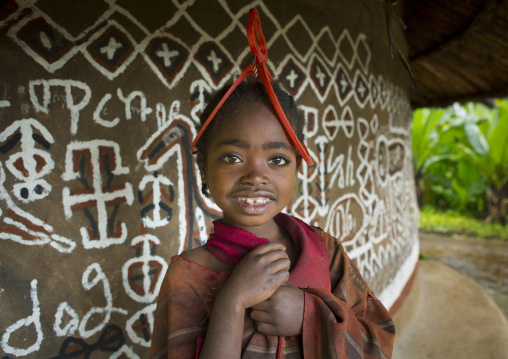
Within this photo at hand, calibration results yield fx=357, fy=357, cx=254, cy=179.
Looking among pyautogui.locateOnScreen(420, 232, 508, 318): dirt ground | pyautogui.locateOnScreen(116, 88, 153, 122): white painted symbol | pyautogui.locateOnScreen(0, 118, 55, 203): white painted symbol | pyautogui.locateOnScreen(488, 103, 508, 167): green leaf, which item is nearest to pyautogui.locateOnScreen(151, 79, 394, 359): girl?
pyautogui.locateOnScreen(116, 88, 153, 122): white painted symbol

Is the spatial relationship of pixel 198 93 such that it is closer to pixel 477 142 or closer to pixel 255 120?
pixel 255 120

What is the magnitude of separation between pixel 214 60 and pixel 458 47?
314 cm

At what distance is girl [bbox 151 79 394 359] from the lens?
84 cm

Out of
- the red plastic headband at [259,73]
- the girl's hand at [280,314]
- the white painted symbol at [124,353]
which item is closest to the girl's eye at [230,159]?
the red plastic headband at [259,73]

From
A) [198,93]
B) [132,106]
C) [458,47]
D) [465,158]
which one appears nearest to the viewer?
[132,106]

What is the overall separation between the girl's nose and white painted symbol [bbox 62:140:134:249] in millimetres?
769

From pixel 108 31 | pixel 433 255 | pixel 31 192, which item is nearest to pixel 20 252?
pixel 31 192

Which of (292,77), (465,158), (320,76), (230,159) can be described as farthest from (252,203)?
(465,158)

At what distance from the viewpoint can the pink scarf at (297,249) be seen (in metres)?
0.96

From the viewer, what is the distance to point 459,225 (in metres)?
8.82

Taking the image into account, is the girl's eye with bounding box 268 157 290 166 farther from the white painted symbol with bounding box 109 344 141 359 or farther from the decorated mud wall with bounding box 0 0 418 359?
the white painted symbol with bounding box 109 344 141 359

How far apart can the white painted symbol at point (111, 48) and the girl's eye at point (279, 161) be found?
892 mm

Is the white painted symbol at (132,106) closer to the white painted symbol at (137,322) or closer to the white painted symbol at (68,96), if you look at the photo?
the white painted symbol at (68,96)

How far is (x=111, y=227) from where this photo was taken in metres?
1.46
